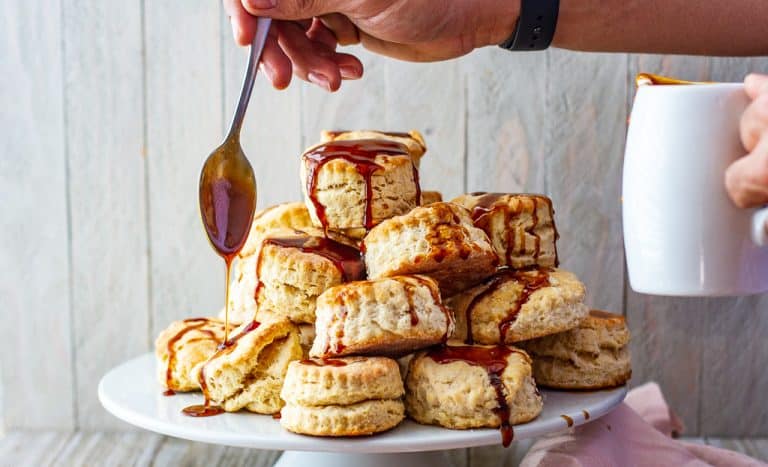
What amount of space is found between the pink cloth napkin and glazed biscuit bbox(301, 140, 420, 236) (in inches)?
20.2

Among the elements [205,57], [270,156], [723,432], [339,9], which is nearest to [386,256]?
[339,9]

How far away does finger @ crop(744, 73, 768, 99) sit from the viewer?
1213 mm

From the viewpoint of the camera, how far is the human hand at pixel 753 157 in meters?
1.18

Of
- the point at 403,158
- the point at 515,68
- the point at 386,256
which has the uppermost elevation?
the point at 515,68

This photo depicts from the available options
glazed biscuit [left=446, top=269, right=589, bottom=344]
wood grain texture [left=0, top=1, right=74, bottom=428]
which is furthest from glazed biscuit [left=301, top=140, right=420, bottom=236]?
wood grain texture [left=0, top=1, right=74, bottom=428]

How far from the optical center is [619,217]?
2197mm

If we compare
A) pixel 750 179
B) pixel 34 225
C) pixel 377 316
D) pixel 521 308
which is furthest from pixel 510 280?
pixel 34 225

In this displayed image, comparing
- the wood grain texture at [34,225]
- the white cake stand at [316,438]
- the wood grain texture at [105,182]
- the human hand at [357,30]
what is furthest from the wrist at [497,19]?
the wood grain texture at [34,225]

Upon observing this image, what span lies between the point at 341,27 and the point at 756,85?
0.98 meters

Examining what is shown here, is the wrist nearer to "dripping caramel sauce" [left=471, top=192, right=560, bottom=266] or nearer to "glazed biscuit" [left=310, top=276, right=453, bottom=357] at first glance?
"dripping caramel sauce" [left=471, top=192, right=560, bottom=266]

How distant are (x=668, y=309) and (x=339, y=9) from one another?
114 cm

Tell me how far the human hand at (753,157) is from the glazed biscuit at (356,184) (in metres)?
0.60

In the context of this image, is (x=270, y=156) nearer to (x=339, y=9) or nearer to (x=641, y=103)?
(x=339, y=9)

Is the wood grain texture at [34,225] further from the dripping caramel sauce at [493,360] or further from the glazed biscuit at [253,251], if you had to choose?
the dripping caramel sauce at [493,360]
